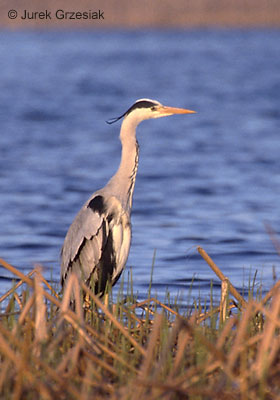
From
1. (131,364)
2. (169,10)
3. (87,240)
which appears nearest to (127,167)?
(87,240)

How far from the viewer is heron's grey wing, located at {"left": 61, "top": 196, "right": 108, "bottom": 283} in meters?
5.59

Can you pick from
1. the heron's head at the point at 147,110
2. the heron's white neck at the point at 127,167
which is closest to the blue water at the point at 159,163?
the heron's white neck at the point at 127,167

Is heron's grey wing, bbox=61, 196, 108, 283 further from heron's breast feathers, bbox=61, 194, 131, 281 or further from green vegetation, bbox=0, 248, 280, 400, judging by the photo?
green vegetation, bbox=0, 248, 280, 400

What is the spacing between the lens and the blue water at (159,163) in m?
8.72

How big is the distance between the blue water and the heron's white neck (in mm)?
1003

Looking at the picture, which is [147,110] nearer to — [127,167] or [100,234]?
[127,167]

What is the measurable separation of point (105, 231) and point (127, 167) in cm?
46

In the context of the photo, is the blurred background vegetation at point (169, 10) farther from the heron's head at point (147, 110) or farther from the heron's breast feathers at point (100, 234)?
the heron's breast feathers at point (100, 234)

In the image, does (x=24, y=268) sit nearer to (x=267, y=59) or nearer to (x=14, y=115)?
(x=14, y=115)

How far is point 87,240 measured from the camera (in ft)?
18.6

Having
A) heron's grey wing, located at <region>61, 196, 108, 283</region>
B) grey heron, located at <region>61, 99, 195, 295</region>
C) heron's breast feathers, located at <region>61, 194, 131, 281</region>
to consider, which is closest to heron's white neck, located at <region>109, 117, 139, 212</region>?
grey heron, located at <region>61, 99, 195, 295</region>

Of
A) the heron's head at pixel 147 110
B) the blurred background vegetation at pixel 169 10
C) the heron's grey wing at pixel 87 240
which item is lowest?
the heron's grey wing at pixel 87 240

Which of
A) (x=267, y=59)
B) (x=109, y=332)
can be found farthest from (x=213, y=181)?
(x=267, y=59)

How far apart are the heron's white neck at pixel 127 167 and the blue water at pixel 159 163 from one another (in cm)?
100
